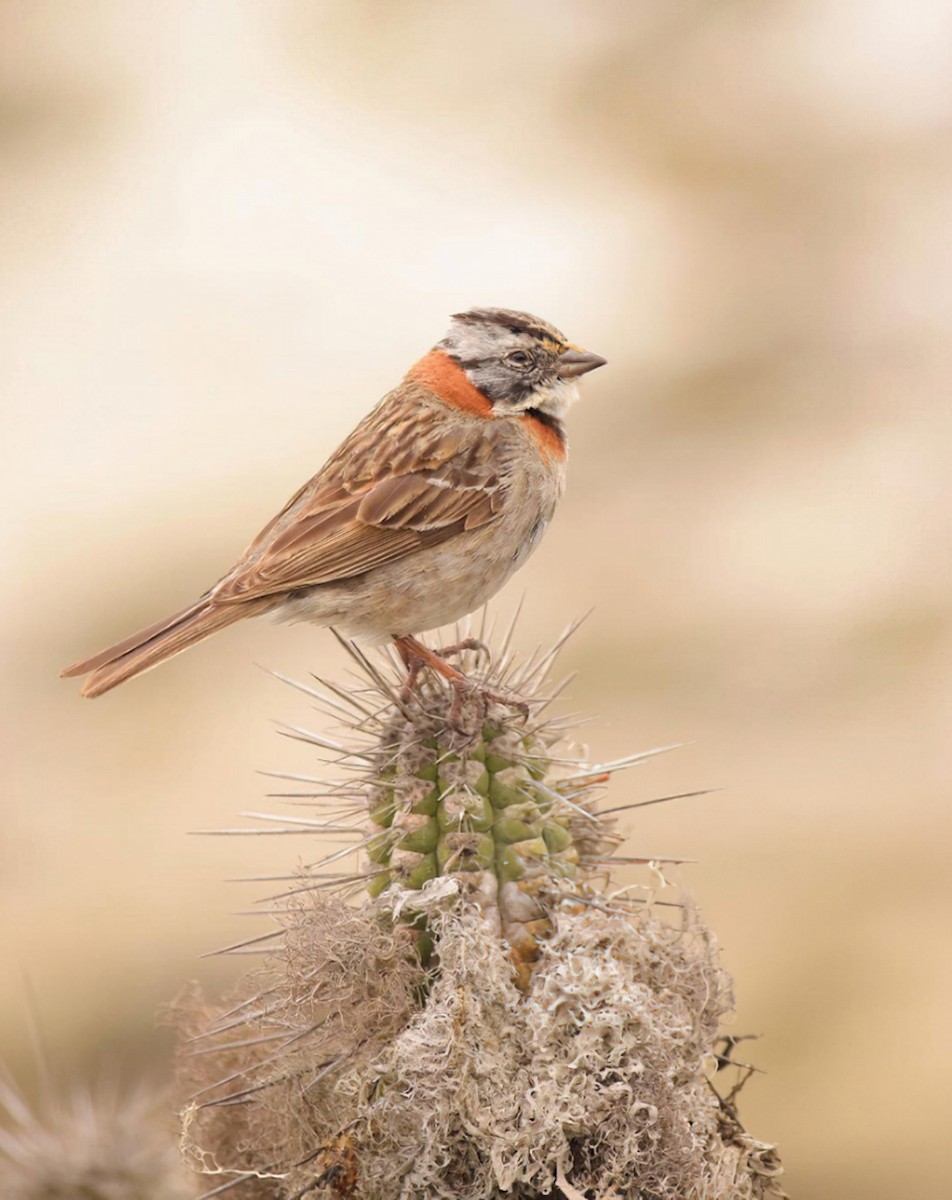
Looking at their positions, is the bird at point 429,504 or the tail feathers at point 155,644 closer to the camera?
the tail feathers at point 155,644

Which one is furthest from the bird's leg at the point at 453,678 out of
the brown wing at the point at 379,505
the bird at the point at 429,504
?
the brown wing at the point at 379,505

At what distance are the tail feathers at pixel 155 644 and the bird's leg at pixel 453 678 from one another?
43 centimetres

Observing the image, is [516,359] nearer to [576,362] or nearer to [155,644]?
[576,362]

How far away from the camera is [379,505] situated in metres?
3.48

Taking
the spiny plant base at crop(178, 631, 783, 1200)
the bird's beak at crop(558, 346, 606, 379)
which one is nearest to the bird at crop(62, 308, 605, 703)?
the bird's beak at crop(558, 346, 606, 379)

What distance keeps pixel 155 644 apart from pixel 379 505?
0.70 meters

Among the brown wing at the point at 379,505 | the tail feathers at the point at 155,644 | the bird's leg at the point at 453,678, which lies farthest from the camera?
the brown wing at the point at 379,505

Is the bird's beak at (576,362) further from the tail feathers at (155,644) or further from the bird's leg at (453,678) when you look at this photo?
the tail feathers at (155,644)

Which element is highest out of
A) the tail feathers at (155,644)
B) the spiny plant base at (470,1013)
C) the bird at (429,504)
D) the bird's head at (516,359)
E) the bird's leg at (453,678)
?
the bird's head at (516,359)

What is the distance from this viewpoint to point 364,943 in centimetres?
238

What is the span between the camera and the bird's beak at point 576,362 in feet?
11.5

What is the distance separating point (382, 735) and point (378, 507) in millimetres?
935

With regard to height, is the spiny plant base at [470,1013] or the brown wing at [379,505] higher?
the brown wing at [379,505]

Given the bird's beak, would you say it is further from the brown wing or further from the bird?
the brown wing
